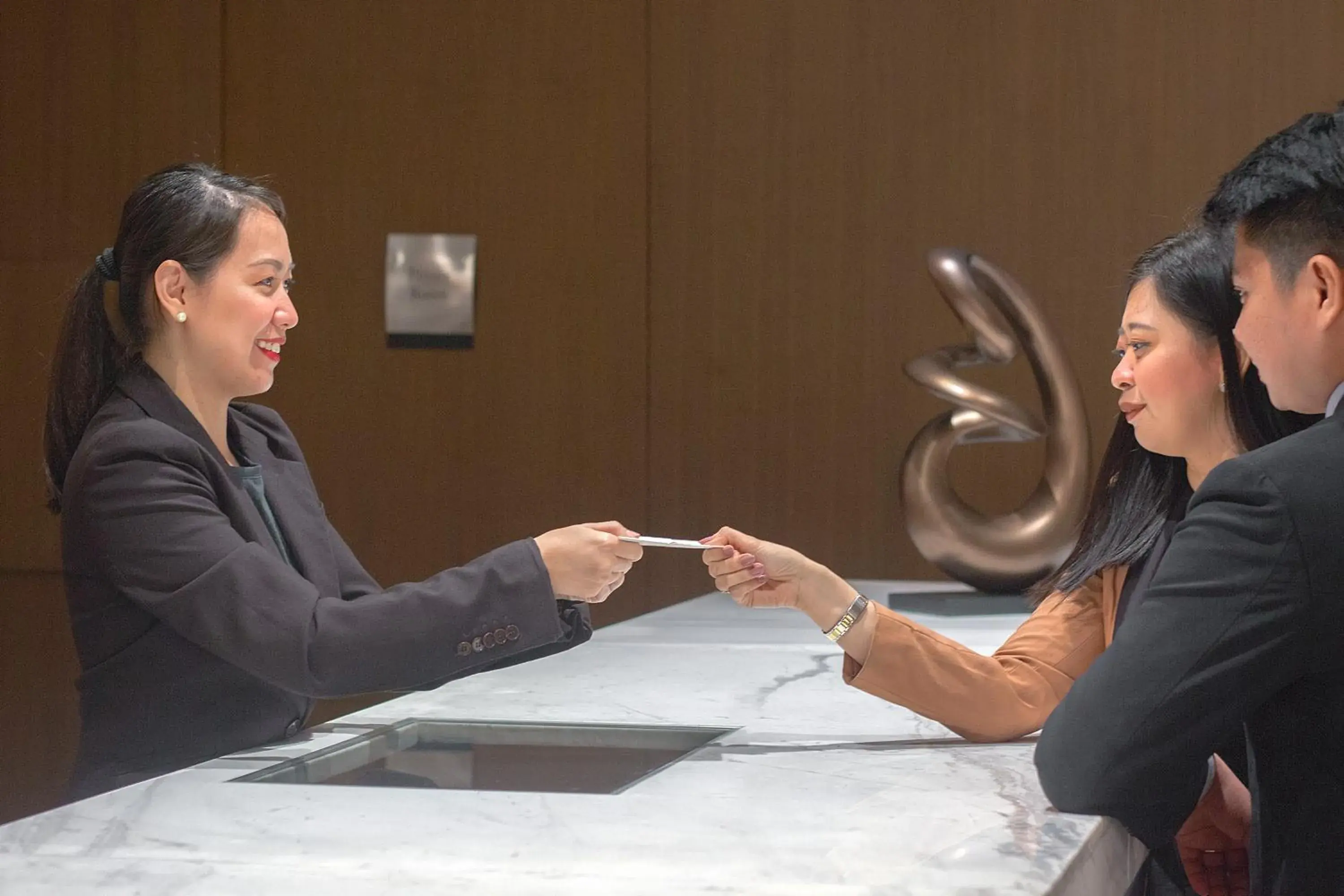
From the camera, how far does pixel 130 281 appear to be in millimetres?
1865

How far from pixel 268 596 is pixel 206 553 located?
85 mm

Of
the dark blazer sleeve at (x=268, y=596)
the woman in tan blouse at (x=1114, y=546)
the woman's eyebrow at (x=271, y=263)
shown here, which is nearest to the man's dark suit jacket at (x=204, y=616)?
the dark blazer sleeve at (x=268, y=596)

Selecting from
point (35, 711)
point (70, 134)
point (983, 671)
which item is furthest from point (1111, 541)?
point (70, 134)

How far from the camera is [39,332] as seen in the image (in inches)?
168

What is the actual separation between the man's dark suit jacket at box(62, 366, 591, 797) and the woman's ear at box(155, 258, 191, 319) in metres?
0.13

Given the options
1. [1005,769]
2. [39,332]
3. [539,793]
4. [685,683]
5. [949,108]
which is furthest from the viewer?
[39,332]

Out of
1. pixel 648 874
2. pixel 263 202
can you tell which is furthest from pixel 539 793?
pixel 263 202

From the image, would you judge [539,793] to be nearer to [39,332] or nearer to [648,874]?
[648,874]

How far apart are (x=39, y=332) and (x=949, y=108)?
2.53 metres

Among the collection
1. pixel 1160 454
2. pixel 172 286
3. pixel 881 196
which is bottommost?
pixel 1160 454

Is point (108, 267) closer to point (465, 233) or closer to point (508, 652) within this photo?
point (508, 652)

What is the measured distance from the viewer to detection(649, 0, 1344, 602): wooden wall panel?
385 centimetres

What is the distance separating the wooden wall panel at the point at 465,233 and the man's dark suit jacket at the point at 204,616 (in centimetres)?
237

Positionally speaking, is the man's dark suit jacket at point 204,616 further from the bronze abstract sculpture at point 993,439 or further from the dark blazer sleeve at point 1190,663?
the bronze abstract sculpture at point 993,439
